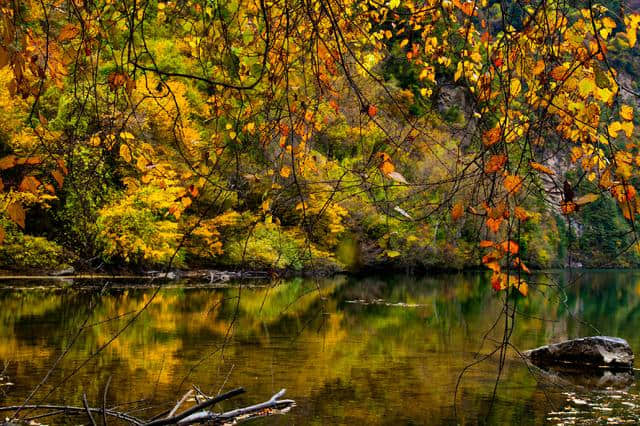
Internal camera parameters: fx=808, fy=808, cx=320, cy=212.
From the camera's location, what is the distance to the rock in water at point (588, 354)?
1319 cm

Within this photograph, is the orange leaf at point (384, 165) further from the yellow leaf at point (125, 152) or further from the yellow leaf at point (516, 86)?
the yellow leaf at point (125, 152)

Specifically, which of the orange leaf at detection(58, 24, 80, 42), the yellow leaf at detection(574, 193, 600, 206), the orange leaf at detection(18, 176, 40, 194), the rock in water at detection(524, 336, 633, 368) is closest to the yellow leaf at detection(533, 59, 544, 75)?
the yellow leaf at detection(574, 193, 600, 206)

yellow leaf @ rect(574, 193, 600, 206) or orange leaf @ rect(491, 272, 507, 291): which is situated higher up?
yellow leaf @ rect(574, 193, 600, 206)

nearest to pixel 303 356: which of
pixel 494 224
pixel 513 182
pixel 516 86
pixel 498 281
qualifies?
pixel 516 86

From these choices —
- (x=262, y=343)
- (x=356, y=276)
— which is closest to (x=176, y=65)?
(x=356, y=276)

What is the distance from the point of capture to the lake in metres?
9.26

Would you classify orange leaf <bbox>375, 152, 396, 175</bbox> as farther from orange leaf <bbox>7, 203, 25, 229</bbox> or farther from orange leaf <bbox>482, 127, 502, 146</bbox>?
orange leaf <bbox>7, 203, 25, 229</bbox>

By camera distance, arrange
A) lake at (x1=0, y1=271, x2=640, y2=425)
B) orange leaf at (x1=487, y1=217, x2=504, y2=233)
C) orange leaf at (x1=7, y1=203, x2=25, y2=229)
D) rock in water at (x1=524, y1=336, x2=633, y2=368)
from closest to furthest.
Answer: orange leaf at (x1=7, y1=203, x2=25, y2=229) < orange leaf at (x1=487, y1=217, x2=504, y2=233) < lake at (x1=0, y1=271, x2=640, y2=425) < rock in water at (x1=524, y1=336, x2=633, y2=368)

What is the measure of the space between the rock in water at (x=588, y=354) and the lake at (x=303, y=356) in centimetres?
51

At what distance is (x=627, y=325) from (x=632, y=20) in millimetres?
18641

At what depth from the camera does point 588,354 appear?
13547 mm

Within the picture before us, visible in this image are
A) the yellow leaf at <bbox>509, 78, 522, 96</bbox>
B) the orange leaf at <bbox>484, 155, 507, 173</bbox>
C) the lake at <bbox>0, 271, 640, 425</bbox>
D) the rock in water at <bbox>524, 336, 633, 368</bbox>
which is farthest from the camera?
the rock in water at <bbox>524, 336, 633, 368</bbox>

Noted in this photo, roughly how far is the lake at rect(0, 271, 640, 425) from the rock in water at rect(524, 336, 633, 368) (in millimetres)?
506

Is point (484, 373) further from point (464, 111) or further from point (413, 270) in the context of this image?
point (464, 111)
